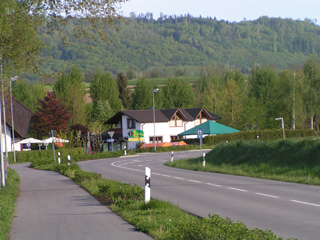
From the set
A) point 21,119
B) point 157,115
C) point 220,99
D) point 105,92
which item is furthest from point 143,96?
point 21,119

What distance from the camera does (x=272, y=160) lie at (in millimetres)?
26688

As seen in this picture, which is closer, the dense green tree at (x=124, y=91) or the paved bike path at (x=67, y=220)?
the paved bike path at (x=67, y=220)

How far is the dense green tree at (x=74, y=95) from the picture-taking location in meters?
95.4

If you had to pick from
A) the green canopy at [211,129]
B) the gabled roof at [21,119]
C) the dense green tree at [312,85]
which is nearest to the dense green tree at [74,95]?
the gabled roof at [21,119]

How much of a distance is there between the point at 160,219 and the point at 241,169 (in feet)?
58.1

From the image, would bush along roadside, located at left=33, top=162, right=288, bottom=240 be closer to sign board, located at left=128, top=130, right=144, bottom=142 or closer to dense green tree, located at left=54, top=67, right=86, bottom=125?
sign board, located at left=128, top=130, right=144, bottom=142

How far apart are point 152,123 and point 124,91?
42620mm

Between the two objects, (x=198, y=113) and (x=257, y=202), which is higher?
(x=198, y=113)

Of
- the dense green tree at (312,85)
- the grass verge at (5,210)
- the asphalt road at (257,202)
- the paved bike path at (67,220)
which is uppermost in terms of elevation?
the dense green tree at (312,85)

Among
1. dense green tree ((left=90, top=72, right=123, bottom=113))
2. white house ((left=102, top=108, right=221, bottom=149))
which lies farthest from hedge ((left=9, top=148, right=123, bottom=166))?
dense green tree ((left=90, top=72, right=123, bottom=113))

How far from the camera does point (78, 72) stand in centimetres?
10450

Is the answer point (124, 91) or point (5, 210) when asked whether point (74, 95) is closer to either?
point (124, 91)

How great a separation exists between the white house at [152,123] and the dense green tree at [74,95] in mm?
7734

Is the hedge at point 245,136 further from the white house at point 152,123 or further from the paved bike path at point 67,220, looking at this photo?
the paved bike path at point 67,220
